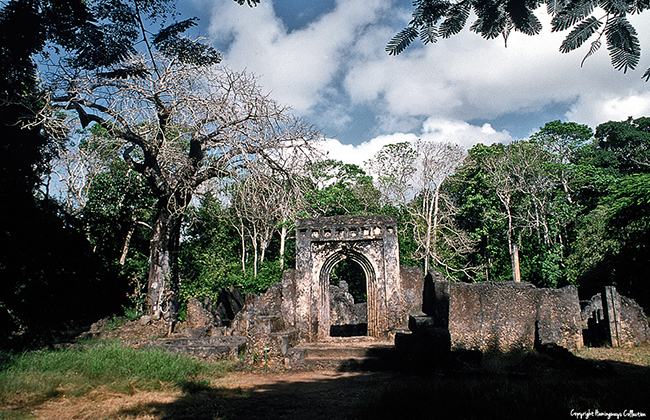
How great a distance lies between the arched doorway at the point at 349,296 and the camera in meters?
11.5

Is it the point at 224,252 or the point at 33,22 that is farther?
the point at 224,252

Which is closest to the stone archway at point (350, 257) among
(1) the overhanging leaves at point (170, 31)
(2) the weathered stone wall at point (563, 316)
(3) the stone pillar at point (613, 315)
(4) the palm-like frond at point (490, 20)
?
(2) the weathered stone wall at point (563, 316)

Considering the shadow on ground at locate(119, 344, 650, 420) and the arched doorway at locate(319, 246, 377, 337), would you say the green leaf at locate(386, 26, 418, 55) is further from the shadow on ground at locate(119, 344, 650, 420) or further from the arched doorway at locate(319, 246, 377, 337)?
the arched doorway at locate(319, 246, 377, 337)

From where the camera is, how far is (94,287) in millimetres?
14922

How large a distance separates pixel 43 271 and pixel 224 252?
11.4 m

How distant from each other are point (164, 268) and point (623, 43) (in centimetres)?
1273

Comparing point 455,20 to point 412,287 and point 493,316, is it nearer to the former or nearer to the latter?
point 412,287

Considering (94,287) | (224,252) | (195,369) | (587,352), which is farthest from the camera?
(224,252)

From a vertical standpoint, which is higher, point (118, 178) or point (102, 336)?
point (118, 178)

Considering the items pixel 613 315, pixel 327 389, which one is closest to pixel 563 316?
pixel 613 315

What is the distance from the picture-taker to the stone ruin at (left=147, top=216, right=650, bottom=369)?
34.0ft

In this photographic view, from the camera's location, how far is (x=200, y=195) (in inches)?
529

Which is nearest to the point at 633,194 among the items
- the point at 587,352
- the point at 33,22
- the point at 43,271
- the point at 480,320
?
the point at 587,352

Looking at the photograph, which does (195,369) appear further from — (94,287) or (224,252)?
(224,252)
